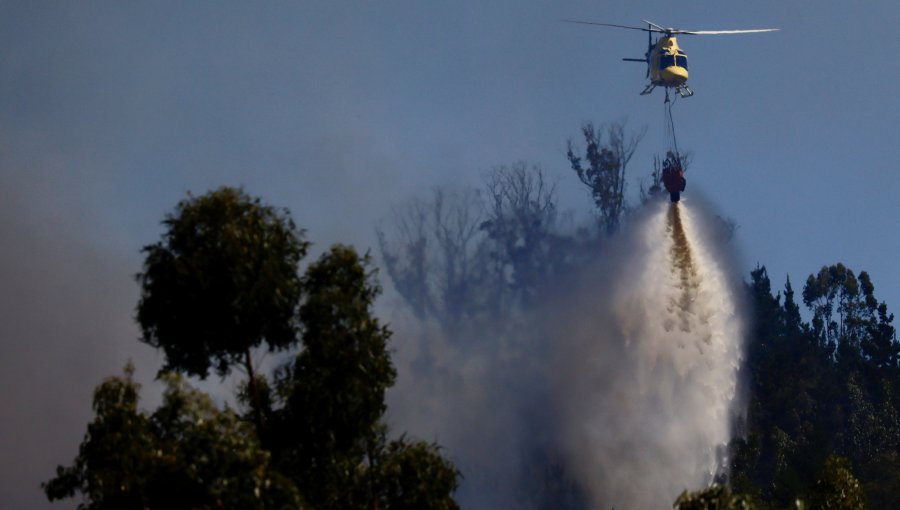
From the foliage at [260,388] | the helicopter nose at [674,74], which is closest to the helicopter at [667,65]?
the helicopter nose at [674,74]

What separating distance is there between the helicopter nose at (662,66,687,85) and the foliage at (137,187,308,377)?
250 ft

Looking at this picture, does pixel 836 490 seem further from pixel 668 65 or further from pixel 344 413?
pixel 668 65

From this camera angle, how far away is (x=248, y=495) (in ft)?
89.0

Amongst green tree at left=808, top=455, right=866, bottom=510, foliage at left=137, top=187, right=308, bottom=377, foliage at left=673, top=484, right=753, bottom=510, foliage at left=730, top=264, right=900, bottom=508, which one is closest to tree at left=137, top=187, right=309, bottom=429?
foliage at left=137, top=187, right=308, bottom=377

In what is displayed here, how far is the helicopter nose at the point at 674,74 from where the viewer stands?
10325 cm

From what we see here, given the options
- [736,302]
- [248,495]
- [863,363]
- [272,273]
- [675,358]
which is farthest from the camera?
[863,363]

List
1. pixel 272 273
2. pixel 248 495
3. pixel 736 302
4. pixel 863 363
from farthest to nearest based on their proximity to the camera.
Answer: pixel 863 363
pixel 736 302
pixel 272 273
pixel 248 495

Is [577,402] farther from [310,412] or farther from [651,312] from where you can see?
[310,412]

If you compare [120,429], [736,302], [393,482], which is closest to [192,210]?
[120,429]

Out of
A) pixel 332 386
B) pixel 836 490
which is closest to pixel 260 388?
pixel 332 386

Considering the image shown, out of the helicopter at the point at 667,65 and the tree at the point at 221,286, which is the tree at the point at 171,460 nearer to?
the tree at the point at 221,286

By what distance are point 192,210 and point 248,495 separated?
6391 mm

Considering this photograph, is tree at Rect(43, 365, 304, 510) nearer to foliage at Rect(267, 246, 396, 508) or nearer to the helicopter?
foliage at Rect(267, 246, 396, 508)

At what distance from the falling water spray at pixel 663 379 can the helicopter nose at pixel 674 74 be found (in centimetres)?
1005
